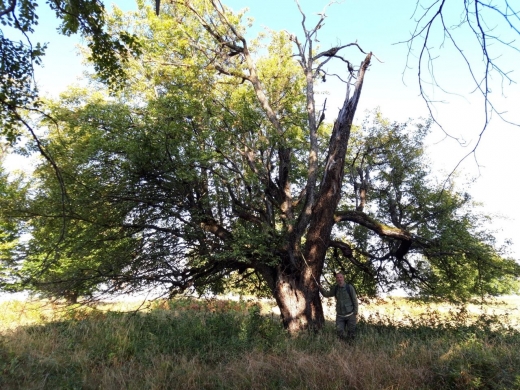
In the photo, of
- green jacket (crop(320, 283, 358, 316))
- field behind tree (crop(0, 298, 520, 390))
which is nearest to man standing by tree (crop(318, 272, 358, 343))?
green jacket (crop(320, 283, 358, 316))

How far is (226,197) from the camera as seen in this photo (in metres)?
11.6

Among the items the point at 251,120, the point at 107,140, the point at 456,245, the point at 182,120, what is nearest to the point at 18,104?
the point at 107,140

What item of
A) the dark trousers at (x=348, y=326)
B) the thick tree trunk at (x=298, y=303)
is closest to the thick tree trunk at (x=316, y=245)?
the thick tree trunk at (x=298, y=303)

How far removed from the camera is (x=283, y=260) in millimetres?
11172

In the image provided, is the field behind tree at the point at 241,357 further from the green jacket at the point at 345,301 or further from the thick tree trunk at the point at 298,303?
the green jacket at the point at 345,301

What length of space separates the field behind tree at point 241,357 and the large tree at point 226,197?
127 centimetres

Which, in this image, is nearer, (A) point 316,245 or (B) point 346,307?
(B) point 346,307

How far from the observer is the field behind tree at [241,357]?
554 centimetres

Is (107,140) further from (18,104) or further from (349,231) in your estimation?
(349,231)

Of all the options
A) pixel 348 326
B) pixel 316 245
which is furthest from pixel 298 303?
pixel 316 245

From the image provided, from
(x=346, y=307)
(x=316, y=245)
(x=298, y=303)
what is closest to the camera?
(x=346, y=307)

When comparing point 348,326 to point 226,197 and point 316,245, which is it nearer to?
point 316,245

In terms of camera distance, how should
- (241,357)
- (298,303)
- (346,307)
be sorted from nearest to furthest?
(241,357)
(346,307)
(298,303)

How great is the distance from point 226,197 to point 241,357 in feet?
16.8
